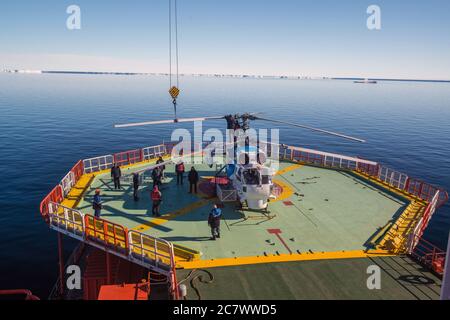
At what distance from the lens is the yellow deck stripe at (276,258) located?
15047 mm

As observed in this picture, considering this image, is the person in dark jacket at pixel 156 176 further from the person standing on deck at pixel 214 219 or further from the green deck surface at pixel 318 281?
the green deck surface at pixel 318 281

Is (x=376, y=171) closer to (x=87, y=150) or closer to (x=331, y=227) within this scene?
(x=331, y=227)

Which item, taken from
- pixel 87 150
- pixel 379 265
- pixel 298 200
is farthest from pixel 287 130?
pixel 379 265

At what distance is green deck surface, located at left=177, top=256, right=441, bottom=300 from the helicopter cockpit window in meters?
6.00

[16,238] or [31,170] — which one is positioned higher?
[31,170]

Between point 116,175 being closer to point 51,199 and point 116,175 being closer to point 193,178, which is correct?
point 51,199

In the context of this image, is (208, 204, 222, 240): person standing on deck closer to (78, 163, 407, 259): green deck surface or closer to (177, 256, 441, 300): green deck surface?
(78, 163, 407, 259): green deck surface

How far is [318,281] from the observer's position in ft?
45.9

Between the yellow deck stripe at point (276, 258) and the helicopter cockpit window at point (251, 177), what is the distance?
533 centimetres

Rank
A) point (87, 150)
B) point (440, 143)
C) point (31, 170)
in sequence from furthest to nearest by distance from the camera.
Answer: point (440, 143)
point (87, 150)
point (31, 170)

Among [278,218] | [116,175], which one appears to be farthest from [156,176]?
[278,218]

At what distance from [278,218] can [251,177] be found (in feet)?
10.2
